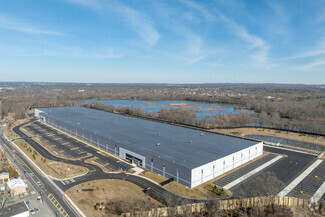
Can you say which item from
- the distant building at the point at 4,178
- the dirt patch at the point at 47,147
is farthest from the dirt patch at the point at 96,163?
the distant building at the point at 4,178

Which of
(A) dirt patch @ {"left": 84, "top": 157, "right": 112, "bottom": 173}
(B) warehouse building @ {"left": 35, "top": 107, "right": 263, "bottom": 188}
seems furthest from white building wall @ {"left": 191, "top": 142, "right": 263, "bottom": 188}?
(A) dirt patch @ {"left": 84, "top": 157, "right": 112, "bottom": 173}

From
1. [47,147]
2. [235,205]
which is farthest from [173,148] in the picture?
[47,147]

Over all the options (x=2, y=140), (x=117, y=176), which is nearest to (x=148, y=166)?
(x=117, y=176)

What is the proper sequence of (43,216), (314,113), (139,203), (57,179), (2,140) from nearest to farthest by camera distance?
1. (43,216)
2. (139,203)
3. (57,179)
4. (2,140)
5. (314,113)

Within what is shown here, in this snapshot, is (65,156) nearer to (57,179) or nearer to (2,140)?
(57,179)

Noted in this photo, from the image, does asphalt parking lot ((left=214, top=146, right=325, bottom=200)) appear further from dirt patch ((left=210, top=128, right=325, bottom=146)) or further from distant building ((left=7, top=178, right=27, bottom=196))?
distant building ((left=7, top=178, right=27, bottom=196))

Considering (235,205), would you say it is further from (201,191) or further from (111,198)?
(111,198)
